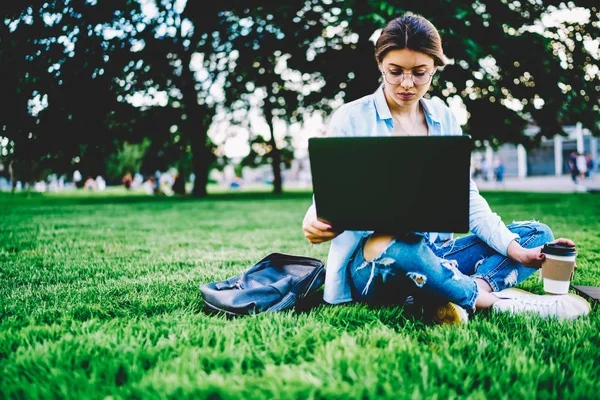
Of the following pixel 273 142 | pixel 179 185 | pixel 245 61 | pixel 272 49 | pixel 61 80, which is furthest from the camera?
pixel 179 185

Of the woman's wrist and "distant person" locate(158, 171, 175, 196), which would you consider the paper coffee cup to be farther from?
"distant person" locate(158, 171, 175, 196)

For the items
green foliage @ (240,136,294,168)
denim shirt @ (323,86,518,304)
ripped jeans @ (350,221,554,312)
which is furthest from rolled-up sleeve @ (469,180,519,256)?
green foliage @ (240,136,294,168)

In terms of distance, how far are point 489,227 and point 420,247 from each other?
0.65 meters

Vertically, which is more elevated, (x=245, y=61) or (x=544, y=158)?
(x=245, y=61)

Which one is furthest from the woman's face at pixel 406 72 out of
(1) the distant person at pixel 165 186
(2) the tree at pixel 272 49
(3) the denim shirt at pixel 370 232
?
(1) the distant person at pixel 165 186

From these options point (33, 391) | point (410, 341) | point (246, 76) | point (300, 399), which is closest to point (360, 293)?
point (410, 341)

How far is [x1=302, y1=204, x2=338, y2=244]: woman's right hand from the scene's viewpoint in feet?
6.48

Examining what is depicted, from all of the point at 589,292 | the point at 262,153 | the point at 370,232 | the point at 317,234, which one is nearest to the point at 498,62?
the point at 589,292

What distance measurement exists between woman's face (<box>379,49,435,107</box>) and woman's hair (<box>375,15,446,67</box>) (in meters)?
0.02

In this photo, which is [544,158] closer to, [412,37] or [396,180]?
[412,37]

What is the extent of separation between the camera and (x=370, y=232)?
2.32 m

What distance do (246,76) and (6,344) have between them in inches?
671

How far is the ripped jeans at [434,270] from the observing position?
6.54 ft

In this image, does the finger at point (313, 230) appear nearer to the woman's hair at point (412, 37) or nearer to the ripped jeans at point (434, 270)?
the ripped jeans at point (434, 270)
